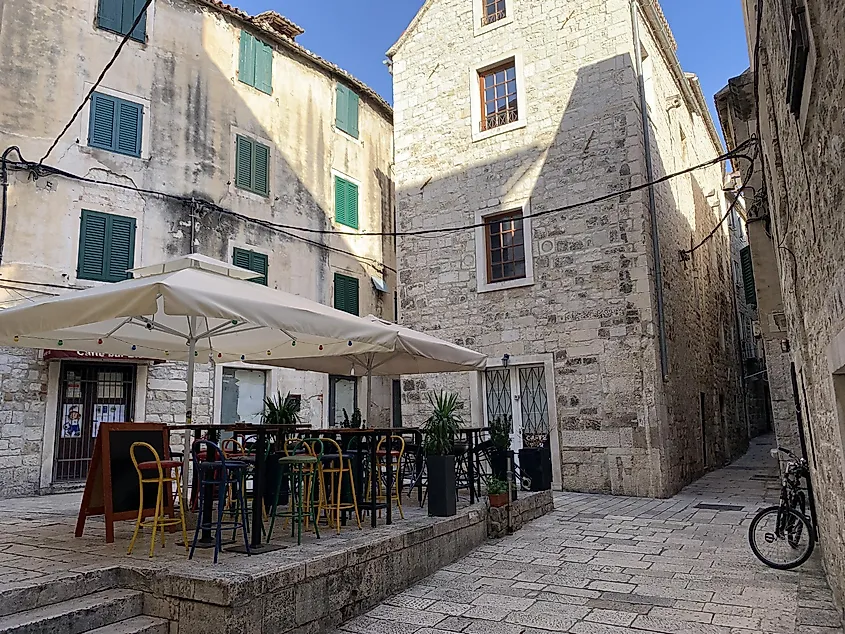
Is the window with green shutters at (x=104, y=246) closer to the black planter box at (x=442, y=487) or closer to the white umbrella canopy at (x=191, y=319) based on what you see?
the white umbrella canopy at (x=191, y=319)

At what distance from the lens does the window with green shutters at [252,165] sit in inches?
516

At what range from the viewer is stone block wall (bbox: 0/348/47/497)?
9.52m

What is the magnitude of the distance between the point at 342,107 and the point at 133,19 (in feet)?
17.1

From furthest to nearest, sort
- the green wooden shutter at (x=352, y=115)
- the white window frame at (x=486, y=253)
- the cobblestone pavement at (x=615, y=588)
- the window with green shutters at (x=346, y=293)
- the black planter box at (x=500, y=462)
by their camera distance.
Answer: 1. the green wooden shutter at (x=352, y=115)
2. the window with green shutters at (x=346, y=293)
3. the white window frame at (x=486, y=253)
4. the black planter box at (x=500, y=462)
5. the cobblestone pavement at (x=615, y=588)

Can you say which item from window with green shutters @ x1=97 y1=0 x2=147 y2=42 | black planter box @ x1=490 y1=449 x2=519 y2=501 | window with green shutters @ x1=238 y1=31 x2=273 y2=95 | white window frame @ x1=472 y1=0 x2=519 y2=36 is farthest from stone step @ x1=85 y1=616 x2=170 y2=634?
window with green shutters @ x1=238 y1=31 x2=273 y2=95

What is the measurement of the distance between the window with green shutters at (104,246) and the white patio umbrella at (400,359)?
14.4ft

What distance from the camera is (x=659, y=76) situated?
40.6 feet

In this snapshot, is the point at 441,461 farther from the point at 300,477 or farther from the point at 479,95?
the point at 479,95

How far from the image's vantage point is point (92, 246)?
35.3 feet

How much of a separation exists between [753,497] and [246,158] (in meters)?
11.2

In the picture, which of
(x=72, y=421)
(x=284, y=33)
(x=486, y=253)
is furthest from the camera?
(x=284, y=33)

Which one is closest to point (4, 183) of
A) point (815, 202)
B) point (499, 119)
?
point (499, 119)

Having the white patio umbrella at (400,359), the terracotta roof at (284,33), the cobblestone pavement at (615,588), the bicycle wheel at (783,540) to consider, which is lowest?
the cobblestone pavement at (615,588)

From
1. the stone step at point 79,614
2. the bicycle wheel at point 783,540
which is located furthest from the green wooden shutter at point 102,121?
the bicycle wheel at point 783,540
